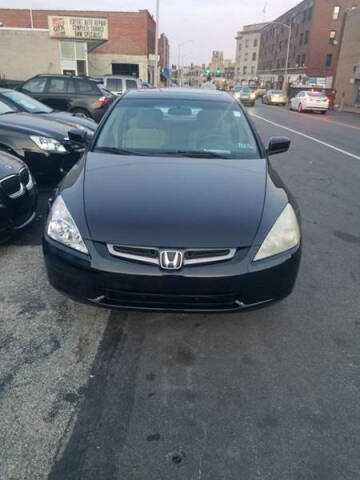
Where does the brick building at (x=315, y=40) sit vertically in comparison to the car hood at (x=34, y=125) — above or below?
above

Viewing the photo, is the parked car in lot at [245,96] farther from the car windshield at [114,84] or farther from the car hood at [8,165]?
the car hood at [8,165]

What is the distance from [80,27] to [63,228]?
3075 centimetres

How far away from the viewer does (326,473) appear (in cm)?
184

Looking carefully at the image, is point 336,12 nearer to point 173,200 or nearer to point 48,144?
point 48,144

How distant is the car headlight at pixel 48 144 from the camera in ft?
18.2

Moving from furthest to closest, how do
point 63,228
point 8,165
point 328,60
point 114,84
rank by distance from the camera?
point 328,60, point 114,84, point 8,165, point 63,228

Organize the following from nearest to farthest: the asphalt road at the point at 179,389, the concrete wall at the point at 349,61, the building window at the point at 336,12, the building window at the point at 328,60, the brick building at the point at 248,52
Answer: the asphalt road at the point at 179,389 → the concrete wall at the point at 349,61 → the building window at the point at 336,12 → the building window at the point at 328,60 → the brick building at the point at 248,52

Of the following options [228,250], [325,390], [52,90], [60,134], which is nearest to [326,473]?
[325,390]

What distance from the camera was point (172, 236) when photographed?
2.39 metres

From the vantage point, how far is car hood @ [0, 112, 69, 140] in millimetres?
5650

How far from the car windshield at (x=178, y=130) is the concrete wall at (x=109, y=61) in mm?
38335

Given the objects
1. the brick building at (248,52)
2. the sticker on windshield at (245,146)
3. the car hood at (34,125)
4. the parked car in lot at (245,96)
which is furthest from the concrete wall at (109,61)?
the brick building at (248,52)

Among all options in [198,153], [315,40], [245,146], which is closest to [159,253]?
[198,153]

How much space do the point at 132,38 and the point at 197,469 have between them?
1785 inches
